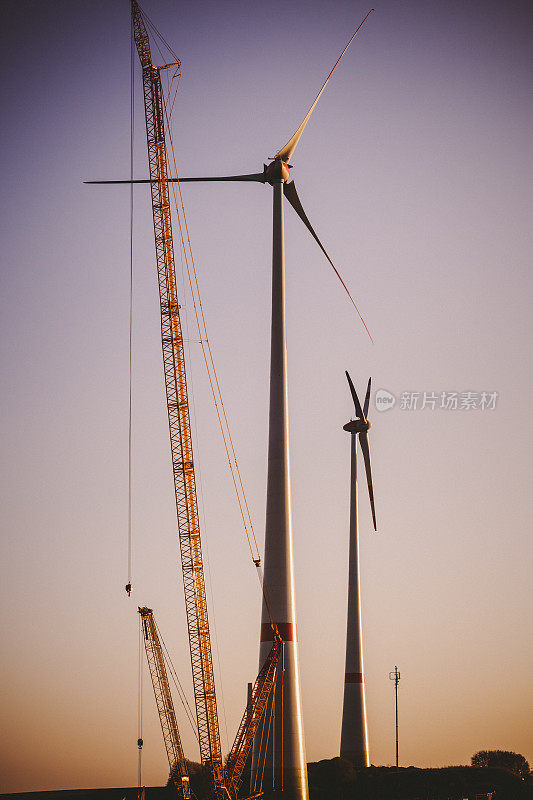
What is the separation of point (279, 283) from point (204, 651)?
29509 mm

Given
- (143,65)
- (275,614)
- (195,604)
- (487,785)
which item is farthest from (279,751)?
(143,65)

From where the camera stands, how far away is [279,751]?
175ft

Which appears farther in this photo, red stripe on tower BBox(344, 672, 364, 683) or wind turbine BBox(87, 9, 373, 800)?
red stripe on tower BBox(344, 672, 364, 683)

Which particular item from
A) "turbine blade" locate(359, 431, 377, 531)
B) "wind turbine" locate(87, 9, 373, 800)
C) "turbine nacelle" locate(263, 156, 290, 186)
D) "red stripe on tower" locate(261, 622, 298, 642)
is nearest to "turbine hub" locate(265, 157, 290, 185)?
"turbine nacelle" locate(263, 156, 290, 186)

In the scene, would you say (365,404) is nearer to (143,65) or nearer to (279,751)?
(143,65)

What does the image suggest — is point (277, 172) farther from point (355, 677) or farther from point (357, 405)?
point (355, 677)

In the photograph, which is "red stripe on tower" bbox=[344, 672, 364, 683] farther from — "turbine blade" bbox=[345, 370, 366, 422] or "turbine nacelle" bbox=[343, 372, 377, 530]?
"turbine blade" bbox=[345, 370, 366, 422]

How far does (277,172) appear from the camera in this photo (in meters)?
65.8

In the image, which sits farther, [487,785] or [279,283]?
[487,785]

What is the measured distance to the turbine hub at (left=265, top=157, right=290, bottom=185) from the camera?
65.6 metres

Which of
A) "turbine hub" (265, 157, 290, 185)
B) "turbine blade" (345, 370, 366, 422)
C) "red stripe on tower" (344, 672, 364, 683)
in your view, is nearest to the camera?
"turbine hub" (265, 157, 290, 185)

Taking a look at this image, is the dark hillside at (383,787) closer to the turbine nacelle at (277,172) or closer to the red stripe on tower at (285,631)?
the red stripe on tower at (285,631)

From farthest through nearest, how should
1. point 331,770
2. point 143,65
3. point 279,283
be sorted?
point 331,770, point 143,65, point 279,283

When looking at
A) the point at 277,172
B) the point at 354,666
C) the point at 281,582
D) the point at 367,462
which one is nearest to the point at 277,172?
the point at 277,172
